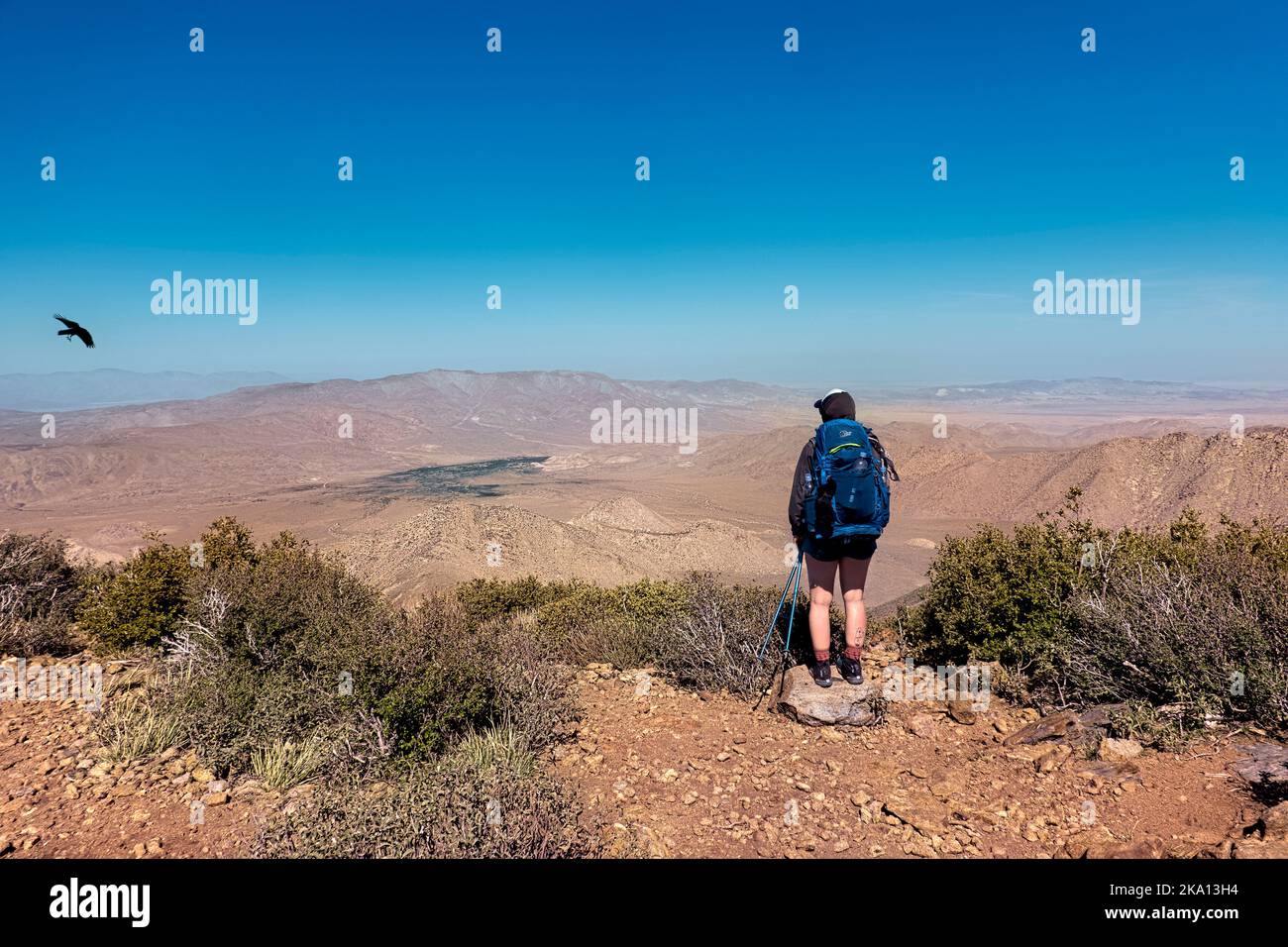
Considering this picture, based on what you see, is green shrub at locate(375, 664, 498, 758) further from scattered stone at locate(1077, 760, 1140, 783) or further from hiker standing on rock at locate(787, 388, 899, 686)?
scattered stone at locate(1077, 760, 1140, 783)

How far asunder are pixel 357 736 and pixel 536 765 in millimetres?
1071

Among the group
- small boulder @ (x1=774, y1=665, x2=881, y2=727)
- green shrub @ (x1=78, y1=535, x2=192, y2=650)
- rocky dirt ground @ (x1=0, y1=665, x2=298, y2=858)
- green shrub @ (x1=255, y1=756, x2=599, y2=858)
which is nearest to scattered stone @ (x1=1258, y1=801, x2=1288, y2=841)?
small boulder @ (x1=774, y1=665, x2=881, y2=727)

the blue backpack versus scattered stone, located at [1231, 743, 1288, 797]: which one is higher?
the blue backpack

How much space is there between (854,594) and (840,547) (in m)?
0.38

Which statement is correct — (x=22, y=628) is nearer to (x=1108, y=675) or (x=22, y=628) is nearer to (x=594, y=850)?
(x=594, y=850)

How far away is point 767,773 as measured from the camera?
3.91 meters

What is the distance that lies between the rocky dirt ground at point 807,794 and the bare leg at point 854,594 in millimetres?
631

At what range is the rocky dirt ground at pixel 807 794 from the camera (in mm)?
3111

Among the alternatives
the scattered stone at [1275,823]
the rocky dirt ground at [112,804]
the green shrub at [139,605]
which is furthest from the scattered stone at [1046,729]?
the green shrub at [139,605]

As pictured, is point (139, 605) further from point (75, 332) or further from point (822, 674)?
point (822, 674)

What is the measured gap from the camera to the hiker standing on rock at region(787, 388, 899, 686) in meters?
4.20

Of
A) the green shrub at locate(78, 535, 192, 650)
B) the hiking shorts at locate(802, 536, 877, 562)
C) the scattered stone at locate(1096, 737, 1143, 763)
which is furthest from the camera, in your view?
the green shrub at locate(78, 535, 192, 650)
